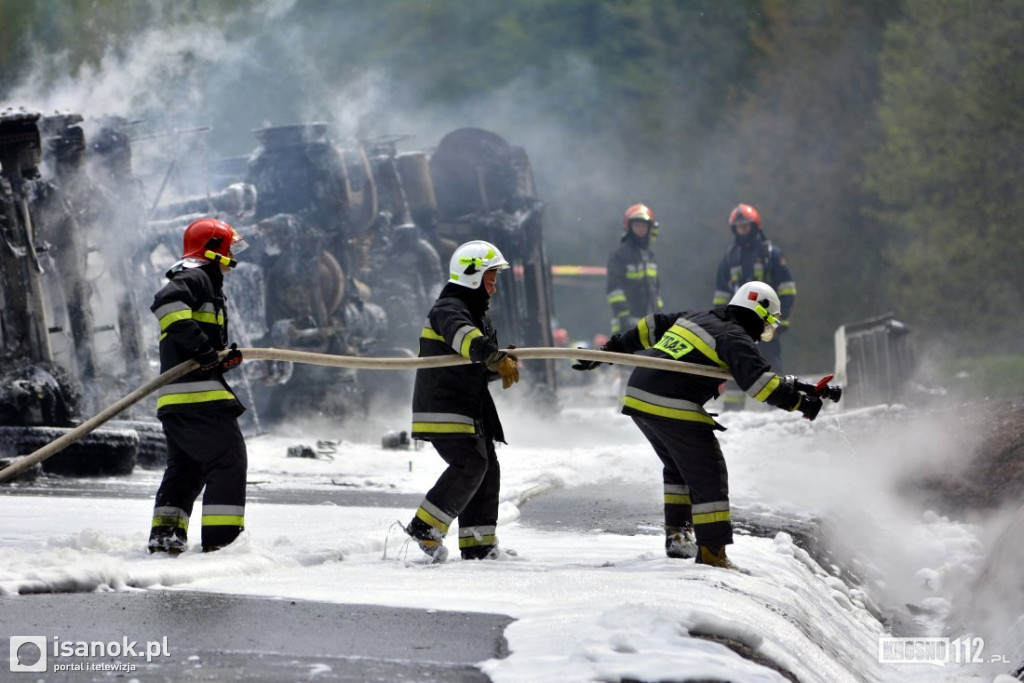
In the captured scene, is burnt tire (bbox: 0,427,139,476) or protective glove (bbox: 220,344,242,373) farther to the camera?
burnt tire (bbox: 0,427,139,476)

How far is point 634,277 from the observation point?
17719 mm

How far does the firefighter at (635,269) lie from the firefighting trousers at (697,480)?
9957 millimetres

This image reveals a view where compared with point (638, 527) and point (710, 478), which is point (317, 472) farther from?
point (710, 478)

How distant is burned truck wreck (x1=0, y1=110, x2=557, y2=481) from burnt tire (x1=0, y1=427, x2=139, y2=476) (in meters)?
A: 0.01

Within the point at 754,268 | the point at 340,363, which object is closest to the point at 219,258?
the point at 340,363

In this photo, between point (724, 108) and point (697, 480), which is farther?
point (724, 108)

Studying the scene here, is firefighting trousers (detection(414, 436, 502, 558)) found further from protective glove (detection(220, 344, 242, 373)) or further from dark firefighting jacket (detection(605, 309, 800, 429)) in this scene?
protective glove (detection(220, 344, 242, 373))

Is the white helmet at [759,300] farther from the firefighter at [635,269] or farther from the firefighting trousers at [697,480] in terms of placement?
the firefighter at [635,269]

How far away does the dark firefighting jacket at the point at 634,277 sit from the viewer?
1769 centimetres

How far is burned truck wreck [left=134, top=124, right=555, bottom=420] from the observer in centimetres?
1655

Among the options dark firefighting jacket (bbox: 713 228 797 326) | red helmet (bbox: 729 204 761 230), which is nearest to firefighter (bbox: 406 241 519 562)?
dark firefighting jacket (bbox: 713 228 797 326)

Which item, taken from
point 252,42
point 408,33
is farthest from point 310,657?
point 408,33

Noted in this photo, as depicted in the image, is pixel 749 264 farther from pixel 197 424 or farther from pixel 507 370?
pixel 197 424

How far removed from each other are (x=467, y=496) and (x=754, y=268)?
9.85 meters
